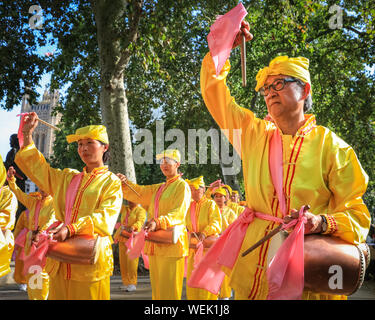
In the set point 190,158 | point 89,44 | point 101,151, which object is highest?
point 89,44

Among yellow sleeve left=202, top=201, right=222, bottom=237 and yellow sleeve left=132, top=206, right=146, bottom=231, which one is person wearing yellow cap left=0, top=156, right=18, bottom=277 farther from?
yellow sleeve left=132, top=206, right=146, bottom=231

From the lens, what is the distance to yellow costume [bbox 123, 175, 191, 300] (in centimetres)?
567

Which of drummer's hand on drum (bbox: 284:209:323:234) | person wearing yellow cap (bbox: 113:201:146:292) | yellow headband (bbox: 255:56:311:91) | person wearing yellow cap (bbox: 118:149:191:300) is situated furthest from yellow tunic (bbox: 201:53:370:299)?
person wearing yellow cap (bbox: 113:201:146:292)

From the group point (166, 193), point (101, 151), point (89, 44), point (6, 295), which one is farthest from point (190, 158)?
point (101, 151)

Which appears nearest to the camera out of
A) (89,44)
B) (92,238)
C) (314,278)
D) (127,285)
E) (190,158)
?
(314,278)

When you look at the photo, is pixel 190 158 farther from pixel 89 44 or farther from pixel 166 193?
pixel 166 193

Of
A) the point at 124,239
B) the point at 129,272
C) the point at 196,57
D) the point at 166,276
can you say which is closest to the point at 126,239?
the point at 124,239

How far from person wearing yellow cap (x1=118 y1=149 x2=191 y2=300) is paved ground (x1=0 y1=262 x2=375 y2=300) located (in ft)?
7.63

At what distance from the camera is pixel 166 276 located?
5766 mm

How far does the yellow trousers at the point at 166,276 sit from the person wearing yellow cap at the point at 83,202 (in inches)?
65.9

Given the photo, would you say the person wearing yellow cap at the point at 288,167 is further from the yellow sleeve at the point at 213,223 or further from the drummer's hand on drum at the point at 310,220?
the yellow sleeve at the point at 213,223

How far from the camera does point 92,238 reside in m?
3.68

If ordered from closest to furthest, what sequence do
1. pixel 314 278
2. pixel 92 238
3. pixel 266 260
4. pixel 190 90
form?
pixel 314 278 → pixel 266 260 → pixel 92 238 → pixel 190 90

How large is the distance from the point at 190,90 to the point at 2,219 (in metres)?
15.5
